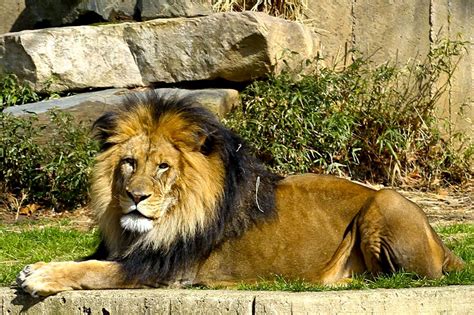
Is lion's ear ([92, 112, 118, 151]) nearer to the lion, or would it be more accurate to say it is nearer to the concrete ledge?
the lion

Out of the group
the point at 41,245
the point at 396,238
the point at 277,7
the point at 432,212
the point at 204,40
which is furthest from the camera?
the point at 277,7

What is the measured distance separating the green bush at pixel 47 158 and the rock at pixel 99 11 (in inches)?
68.1

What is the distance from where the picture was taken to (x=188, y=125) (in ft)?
18.4

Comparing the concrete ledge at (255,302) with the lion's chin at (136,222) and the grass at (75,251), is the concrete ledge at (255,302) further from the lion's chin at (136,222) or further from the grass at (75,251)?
the lion's chin at (136,222)

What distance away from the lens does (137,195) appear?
5328mm

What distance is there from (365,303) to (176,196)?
3.90 ft

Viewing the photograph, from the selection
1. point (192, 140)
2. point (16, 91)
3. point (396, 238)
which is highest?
point (192, 140)

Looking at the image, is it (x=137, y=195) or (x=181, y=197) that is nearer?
(x=137, y=195)

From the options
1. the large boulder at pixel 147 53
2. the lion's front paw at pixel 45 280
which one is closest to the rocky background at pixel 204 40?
the large boulder at pixel 147 53

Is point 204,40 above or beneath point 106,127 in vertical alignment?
beneath

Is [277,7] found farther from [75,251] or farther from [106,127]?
[106,127]

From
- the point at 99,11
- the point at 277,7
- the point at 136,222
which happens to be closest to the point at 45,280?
the point at 136,222

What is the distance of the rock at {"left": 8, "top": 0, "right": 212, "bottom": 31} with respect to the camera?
10.5 metres

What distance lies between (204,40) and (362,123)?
A: 1820 mm
